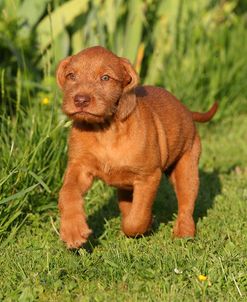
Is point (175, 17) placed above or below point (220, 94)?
above

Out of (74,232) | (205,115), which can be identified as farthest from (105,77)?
(205,115)

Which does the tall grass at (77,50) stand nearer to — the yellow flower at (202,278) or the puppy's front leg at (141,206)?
the puppy's front leg at (141,206)

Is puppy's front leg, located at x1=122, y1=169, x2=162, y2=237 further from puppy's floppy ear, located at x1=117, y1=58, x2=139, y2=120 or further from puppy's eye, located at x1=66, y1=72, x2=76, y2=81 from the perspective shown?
puppy's eye, located at x1=66, y1=72, x2=76, y2=81

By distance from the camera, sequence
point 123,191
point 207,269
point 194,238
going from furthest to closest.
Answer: point 123,191 < point 194,238 < point 207,269

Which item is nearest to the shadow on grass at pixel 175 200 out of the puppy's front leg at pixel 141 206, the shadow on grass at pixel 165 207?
the shadow on grass at pixel 165 207

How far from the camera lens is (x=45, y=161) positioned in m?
5.51

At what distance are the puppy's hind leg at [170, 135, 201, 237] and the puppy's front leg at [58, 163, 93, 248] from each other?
77 centimetres

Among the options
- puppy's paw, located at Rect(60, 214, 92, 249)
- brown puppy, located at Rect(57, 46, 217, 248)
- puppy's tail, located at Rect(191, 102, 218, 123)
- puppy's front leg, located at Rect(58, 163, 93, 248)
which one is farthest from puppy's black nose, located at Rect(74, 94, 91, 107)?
puppy's tail, located at Rect(191, 102, 218, 123)

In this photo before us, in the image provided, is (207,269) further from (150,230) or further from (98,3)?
(98,3)

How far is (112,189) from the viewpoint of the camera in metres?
6.08

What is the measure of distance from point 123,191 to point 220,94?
3745 millimetres

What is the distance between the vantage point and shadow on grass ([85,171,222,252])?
5213mm

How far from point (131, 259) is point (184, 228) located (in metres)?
0.82

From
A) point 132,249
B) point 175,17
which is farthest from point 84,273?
point 175,17
